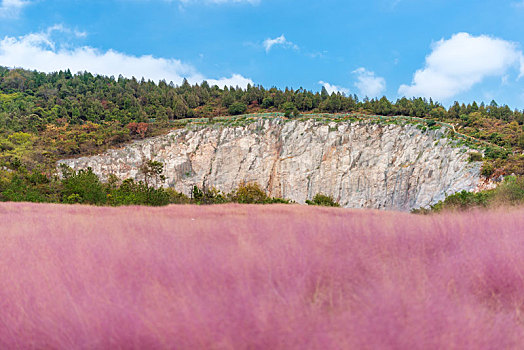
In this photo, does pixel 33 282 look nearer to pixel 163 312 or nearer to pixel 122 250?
pixel 122 250

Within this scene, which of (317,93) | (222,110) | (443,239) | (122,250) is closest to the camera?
(122,250)

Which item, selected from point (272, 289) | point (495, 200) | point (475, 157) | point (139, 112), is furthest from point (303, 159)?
point (272, 289)

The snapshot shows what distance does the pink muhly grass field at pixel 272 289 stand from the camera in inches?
47.2

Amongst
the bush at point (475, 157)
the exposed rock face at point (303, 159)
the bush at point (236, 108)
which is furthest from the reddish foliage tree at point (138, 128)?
the bush at point (475, 157)

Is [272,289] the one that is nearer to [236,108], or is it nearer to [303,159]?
[303,159]

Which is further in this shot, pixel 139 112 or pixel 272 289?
pixel 139 112

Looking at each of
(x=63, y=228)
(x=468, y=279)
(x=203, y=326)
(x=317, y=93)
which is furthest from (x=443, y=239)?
(x=317, y=93)

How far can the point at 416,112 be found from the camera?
45.8 meters

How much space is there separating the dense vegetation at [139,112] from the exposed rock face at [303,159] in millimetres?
3409

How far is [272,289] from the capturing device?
1418 millimetres

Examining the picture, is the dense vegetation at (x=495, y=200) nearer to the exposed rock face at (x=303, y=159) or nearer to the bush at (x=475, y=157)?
the bush at (x=475, y=157)

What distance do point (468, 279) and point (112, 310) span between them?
1725 mm

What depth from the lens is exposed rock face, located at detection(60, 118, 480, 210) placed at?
35375 mm

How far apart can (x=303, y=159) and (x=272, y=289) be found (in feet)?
123
